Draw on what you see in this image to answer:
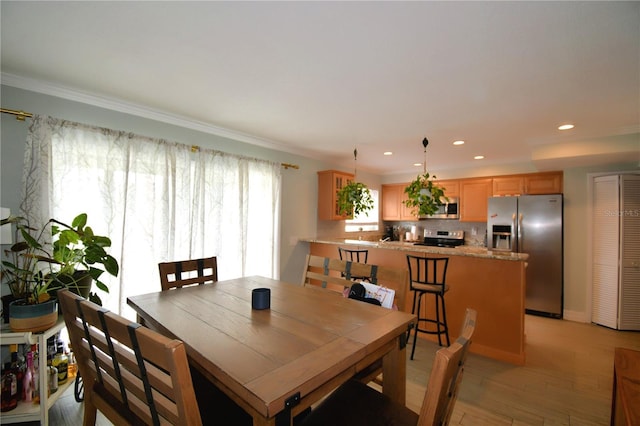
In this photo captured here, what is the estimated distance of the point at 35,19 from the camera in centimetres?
153

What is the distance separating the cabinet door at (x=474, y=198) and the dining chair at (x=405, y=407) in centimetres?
452

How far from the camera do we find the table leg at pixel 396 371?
140cm

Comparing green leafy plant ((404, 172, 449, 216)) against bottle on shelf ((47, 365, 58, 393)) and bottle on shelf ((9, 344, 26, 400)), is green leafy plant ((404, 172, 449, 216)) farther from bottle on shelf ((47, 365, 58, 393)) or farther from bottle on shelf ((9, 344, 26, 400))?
bottle on shelf ((9, 344, 26, 400))

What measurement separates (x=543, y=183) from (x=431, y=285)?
304 centimetres

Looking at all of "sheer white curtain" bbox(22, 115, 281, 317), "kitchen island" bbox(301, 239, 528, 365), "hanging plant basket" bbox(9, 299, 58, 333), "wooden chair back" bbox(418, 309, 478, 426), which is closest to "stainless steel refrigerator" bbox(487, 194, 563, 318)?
"kitchen island" bbox(301, 239, 528, 365)

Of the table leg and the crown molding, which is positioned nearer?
the table leg

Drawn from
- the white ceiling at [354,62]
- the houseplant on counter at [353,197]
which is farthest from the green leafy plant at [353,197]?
the white ceiling at [354,62]

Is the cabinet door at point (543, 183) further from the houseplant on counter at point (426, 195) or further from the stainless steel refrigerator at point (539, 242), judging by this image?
the houseplant on counter at point (426, 195)

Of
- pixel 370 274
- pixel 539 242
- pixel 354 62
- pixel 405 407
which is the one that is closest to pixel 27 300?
pixel 370 274

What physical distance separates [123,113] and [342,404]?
3025mm

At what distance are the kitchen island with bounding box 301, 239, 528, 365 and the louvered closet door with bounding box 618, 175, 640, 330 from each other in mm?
1945

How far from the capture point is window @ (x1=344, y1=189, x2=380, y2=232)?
5621mm

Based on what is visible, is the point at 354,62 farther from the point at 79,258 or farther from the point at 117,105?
the point at 79,258

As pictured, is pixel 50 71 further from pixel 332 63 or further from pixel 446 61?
pixel 446 61
